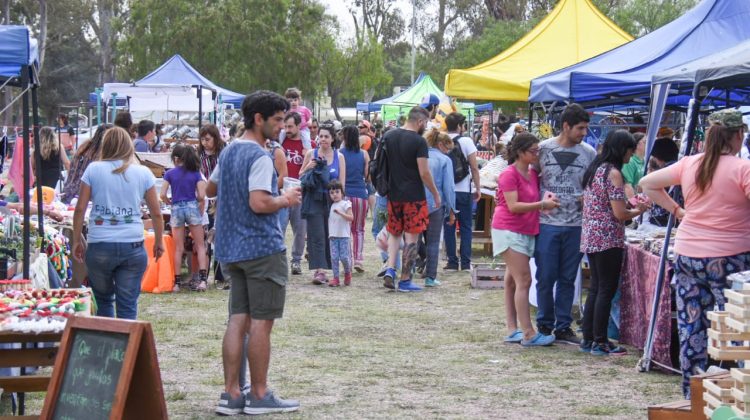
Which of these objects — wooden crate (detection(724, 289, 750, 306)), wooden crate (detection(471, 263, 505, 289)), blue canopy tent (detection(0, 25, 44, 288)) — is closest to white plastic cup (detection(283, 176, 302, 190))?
blue canopy tent (detection(0, 25, 44, 288))

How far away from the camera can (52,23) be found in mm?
56469

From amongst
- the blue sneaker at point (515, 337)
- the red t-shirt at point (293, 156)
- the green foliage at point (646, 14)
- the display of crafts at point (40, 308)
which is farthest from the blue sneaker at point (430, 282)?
the green foliage at point (646, 14)

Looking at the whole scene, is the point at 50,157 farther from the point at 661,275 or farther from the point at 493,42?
the point at 493,42

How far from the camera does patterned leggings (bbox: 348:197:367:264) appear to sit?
42.2ft

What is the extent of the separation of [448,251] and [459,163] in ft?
4.13

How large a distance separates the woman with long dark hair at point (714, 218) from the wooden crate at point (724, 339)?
1312 millimetres

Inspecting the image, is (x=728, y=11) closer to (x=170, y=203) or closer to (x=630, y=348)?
(x=630, y=348)

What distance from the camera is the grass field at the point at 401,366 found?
6660mm

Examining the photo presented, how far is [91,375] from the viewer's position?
15.5 ft

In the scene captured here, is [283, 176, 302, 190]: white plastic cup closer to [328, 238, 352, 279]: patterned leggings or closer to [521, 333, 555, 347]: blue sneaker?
[521, 333, 555, 347]: blue sneaker

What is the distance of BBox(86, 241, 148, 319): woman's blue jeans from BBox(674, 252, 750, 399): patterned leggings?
11.2 ft

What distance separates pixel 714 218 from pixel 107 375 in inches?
141

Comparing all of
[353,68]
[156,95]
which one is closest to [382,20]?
[353,68]

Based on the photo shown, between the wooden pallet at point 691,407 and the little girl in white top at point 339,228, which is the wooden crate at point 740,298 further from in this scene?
the little girl in white top at point 339,228
